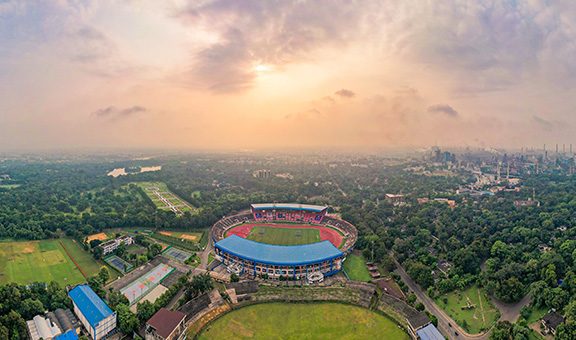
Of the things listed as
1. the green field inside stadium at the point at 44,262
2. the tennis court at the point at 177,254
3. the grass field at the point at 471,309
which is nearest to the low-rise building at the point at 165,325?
the tennis court at the point at 177,254

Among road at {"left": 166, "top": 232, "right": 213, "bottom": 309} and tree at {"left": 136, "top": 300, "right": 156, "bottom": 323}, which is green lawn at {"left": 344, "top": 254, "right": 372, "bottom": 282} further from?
tree at {"left": 136, "top": 300, "right": 156, "bottom": 323}

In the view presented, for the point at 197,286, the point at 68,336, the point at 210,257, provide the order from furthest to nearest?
1. the point at 210,257
2. the point at 197,286
3. the point at 68,336

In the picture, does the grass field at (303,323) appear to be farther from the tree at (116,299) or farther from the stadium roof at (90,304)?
the tree at (116,299)

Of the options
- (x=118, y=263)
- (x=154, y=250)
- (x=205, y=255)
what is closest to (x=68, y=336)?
(x=118, y=263)

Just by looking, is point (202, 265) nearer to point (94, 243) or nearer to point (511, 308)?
point (94, 243)

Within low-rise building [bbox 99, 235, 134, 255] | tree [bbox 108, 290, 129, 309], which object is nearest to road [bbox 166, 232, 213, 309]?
tree [bbox 108, 290, 129, 309]
